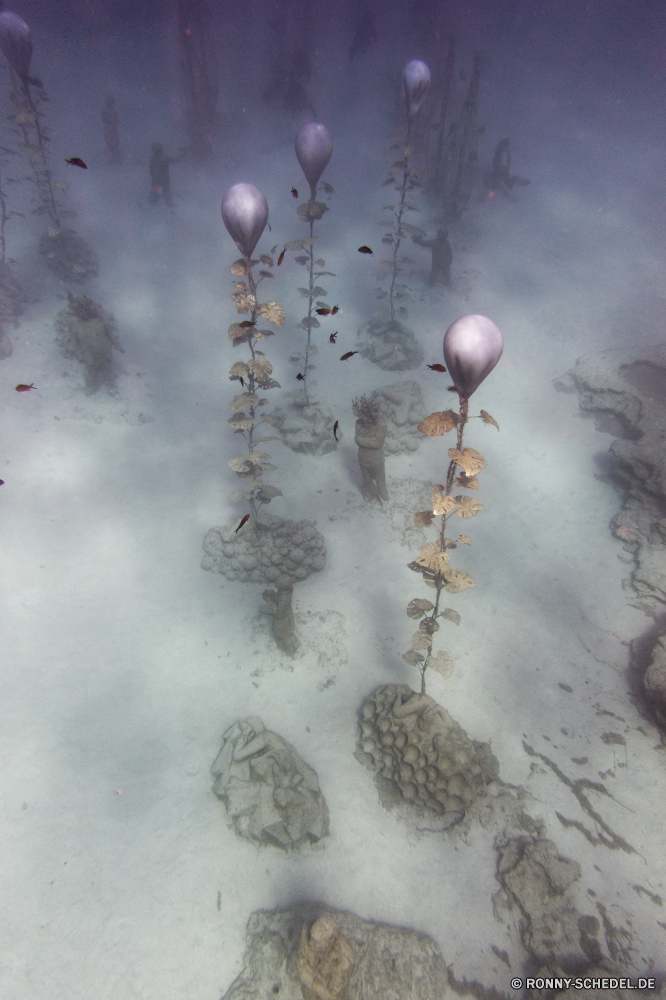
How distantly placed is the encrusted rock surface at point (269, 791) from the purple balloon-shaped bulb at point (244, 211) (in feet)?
14.1

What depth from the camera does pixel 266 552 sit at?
5.54 meters

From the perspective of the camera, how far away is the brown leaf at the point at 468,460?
8.57 feet

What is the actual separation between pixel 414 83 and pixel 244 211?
198 inches

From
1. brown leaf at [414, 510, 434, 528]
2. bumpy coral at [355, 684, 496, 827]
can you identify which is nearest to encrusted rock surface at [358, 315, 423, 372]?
brown leaf at [414, 510, 434, 528]

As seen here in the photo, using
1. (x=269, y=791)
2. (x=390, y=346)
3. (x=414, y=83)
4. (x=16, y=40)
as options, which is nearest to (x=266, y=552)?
(x=269, y=791)

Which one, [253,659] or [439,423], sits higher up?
[439,423]

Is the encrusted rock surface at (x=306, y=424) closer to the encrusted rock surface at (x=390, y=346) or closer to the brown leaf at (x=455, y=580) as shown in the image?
the encrusted rock surface at (x=390, y=346)

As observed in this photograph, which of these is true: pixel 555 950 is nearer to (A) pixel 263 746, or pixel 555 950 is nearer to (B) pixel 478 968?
(B) pixel 478 968

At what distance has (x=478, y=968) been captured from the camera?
9.99 ft

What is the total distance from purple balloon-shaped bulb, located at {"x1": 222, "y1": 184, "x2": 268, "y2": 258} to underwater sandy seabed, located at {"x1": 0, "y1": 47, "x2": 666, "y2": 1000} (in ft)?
12.0

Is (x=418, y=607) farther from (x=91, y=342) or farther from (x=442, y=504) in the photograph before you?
(x=91, y=342)

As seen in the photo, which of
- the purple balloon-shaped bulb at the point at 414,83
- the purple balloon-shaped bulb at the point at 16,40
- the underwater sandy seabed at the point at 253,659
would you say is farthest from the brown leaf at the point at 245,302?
the purple balloon-shaped bulb at the point at 16,40

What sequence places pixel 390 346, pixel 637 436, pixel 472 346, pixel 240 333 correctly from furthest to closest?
1. pixel 390 346
2. pixel 637 436
3. pixel 240 333
4. pixel 472 346

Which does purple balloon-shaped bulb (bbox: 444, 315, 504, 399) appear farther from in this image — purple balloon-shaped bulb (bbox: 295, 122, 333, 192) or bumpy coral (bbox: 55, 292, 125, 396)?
bumpy coral (bbox: 55, 292, 125, 396)
